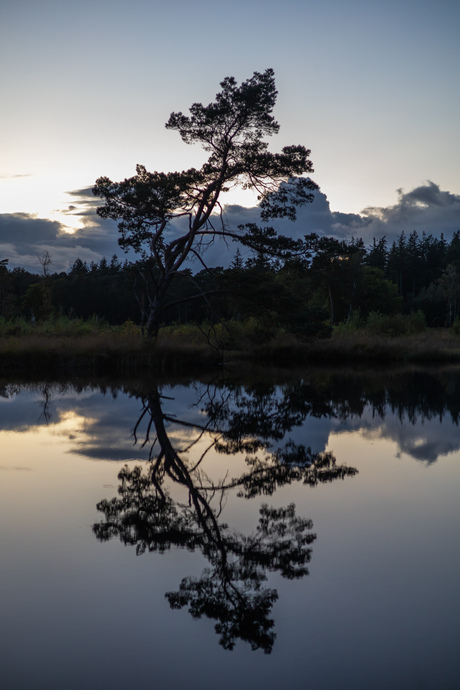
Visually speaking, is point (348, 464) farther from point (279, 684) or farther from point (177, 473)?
point (279, 684)

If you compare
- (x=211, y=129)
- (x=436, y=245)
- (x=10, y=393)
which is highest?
(x=436, y=245)

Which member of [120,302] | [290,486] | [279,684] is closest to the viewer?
[279,684]

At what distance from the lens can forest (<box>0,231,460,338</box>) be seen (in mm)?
21094

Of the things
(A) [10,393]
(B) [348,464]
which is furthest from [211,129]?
(B) [348,464]

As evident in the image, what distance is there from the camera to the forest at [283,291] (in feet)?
69.2

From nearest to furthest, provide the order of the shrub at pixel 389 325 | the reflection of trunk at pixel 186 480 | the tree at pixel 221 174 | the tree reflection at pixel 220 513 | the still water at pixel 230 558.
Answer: the still water at pixel 230 558
the tree reflection at pixel 220 513
the reflection of trunk at pixel 186 480
the tree at pixel 221 174
the shrub at pixel 389 325

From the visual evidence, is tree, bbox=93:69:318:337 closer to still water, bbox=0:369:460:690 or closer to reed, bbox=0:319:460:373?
reed, bbox=0:319:460:373

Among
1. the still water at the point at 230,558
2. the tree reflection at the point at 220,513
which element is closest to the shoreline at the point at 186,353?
the tree reflection at the point at 220,513

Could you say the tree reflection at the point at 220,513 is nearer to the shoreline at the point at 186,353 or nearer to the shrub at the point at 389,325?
the shoreline at the point at 186,353

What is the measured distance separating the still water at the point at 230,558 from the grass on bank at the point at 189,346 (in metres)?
11.3

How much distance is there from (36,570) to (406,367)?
73.6 ft

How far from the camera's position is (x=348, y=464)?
305 inches

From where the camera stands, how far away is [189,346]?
22.9 metres

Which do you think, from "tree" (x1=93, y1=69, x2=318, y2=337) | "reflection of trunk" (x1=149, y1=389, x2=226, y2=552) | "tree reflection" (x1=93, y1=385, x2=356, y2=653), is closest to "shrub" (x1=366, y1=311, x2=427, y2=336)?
"tree" (x1=93, y1=69, x2=318, y2=337)
